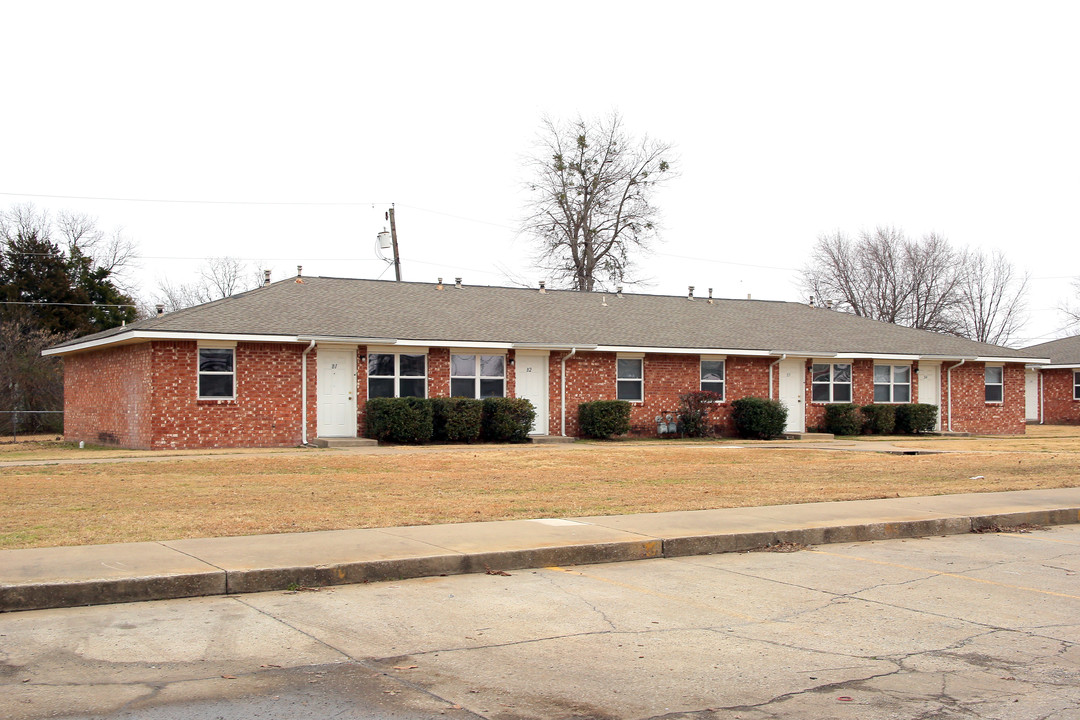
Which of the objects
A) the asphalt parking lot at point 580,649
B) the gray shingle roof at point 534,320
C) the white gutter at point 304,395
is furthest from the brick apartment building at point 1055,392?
the asphalt parking lot at point 580,649

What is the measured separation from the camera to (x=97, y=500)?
12500mm

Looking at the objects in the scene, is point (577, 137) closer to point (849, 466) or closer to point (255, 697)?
point (849, 466)

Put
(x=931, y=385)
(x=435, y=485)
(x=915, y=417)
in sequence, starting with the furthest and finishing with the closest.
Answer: (x=931, y=385) → (x=915, y=417) → (x=435, y=485)

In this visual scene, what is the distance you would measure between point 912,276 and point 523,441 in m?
41.1

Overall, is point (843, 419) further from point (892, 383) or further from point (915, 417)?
point (892, 383)

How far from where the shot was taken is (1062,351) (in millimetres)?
45188

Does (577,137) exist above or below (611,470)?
above

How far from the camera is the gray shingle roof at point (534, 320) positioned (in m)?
25.3

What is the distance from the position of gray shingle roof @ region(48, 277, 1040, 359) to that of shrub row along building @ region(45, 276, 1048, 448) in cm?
9

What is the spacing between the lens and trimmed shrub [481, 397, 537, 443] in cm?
2617

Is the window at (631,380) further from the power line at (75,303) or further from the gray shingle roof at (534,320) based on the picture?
the power line at (75,303)

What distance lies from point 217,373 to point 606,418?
399 inches

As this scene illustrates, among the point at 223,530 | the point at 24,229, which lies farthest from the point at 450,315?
the point at 24,229

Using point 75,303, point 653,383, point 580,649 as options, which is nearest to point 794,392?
point 653,383
